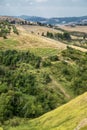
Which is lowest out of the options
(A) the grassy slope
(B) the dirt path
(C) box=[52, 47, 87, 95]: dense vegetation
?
(B) the dirt path

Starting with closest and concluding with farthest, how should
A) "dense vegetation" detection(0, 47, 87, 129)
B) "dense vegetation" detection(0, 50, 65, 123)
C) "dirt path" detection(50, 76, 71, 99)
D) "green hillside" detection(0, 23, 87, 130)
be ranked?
1. "green hillside" detection(0, 23, 87, 130)
2. "dense vegetation" detection(0, 50, 65, 123)
3. "dense vegetation" detection(0, 47, 87, 129)
4. "dirt path" detection(50, 76, 71, 99)

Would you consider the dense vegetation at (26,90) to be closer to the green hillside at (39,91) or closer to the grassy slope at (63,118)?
the green hillside at (39,91)

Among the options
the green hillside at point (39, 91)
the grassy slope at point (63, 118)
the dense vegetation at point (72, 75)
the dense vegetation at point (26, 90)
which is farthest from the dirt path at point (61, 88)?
the grassy slope at point (63, 118)

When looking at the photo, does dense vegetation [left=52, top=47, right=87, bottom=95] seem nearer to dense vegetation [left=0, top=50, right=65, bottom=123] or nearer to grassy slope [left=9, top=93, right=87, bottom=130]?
dense vegetation [left=0, top=50, right=65, bottom=123]

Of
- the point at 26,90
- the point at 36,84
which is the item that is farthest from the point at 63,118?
the point at 36,84

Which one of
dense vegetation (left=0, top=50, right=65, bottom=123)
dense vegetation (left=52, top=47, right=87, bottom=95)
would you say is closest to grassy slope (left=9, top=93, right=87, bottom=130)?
dense vegetation (left=0, top=50, right=65, bottom=123)

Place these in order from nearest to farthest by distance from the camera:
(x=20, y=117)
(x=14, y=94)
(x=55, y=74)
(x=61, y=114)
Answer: (x=61, y=114) → (x=20, y=117) → (x=14, y=94) → (x=55, y=74)

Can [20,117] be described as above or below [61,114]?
below

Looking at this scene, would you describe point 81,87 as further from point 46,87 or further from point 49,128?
point 49,128

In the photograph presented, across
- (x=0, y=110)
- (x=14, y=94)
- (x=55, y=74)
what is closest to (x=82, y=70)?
(x=55, y=74)
